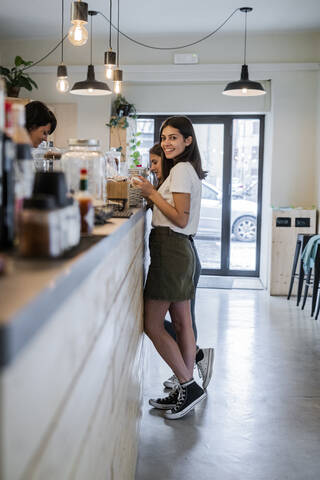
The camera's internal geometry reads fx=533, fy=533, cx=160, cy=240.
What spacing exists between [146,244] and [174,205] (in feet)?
2.72

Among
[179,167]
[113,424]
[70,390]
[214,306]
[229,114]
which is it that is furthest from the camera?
[229,114]

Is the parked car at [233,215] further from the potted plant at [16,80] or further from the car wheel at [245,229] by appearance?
the potted plant at [16,80]

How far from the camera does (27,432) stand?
63cm

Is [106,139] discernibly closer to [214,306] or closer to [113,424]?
[214,306]

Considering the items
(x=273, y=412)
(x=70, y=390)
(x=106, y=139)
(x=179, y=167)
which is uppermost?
(x=106, y=139)

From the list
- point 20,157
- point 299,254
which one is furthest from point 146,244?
point 299,254

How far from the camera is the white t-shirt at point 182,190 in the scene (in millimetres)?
2732

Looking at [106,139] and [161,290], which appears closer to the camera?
[161,290]

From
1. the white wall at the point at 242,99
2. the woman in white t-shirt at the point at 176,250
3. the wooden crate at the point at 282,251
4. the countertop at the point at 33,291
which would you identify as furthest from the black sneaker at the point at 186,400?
the white wall at the point at 242,99

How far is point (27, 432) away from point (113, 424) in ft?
2.95

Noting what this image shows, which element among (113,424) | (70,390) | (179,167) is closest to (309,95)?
(179,167)

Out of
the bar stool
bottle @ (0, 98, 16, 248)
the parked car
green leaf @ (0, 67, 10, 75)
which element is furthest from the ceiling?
bottle @ (0, 98, 16, 248)

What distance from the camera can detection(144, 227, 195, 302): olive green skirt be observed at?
2803mm

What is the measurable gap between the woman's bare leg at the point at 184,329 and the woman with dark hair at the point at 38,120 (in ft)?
4.60
